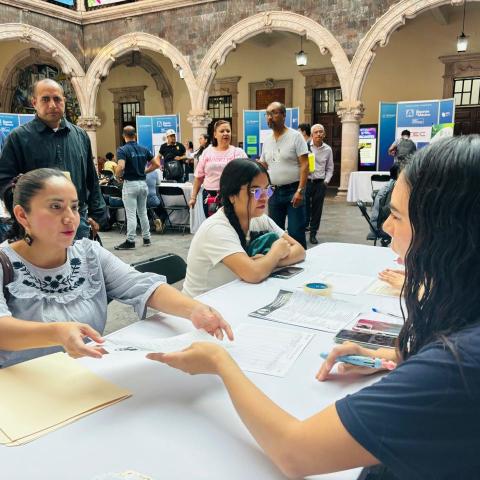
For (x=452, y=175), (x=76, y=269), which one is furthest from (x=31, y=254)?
(x=452, y=175)

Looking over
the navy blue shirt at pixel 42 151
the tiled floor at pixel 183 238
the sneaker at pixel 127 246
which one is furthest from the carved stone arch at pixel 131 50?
the navy blue shirt at pixel 42 151

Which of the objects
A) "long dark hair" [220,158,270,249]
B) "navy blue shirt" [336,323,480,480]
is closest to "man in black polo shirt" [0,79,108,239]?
"long dark hair" [220,158,270,249]

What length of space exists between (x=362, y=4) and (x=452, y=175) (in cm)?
1053

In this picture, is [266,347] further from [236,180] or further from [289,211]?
[289,211]

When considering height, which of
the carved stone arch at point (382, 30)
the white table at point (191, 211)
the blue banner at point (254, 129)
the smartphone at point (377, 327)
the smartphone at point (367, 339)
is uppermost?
the carved stone arch at point (382, 30)

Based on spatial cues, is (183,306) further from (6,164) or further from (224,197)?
(6,164)

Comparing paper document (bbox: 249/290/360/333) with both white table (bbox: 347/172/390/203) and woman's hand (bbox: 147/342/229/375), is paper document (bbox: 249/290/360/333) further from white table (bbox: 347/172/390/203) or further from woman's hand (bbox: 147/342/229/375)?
white table (bbox: 347/172/390/203)

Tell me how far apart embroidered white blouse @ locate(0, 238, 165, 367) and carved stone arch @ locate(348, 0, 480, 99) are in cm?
958

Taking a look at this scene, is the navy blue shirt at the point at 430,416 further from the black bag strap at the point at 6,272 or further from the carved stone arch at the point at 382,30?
the carved stone arch at the point at 382,30

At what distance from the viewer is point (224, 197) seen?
7.74 ft

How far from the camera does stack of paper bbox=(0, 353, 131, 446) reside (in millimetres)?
1002

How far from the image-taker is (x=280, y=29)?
10711 mm

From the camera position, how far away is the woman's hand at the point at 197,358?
1105 mm

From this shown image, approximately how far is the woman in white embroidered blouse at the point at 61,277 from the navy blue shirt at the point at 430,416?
757 mm
